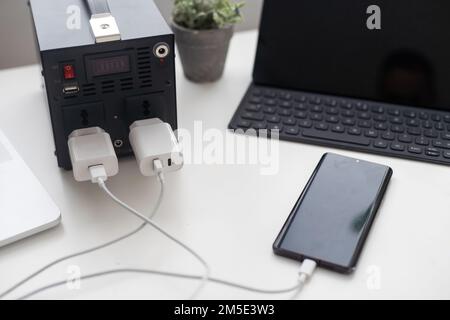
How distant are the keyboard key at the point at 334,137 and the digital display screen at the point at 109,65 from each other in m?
0.25

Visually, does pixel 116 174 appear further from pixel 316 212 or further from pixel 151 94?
pixel 316 212

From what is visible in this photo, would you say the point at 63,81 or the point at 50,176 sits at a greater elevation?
the point at 63,81

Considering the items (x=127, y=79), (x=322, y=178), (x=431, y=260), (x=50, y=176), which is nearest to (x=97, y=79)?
(x=127, y=79)

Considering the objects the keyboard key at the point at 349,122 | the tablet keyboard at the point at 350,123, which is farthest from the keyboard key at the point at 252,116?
the keyboard key at the point at 349,122

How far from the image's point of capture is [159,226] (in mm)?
639

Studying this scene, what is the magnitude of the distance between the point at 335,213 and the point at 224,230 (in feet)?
0.40

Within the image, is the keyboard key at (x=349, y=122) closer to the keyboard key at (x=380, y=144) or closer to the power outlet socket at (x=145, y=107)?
the keyboard key at (x=380, y=144)

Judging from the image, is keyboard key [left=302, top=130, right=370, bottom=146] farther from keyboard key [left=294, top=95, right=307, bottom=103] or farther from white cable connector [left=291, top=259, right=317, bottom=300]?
white cable connector [left=291, top=259, right=317, bottom=300]

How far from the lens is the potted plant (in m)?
0.84

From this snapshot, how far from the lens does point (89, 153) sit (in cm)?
65

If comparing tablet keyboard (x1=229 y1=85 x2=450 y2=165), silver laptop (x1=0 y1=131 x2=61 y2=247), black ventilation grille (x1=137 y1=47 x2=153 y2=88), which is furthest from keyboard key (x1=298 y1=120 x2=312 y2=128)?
silver laptop (x1=0 y1=131 x2=61 y2=247)

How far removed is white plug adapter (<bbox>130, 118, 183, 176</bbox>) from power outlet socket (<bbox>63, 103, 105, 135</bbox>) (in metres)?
0.04

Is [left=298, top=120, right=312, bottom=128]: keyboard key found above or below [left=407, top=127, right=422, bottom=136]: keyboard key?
above

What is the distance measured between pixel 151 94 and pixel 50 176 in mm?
158
